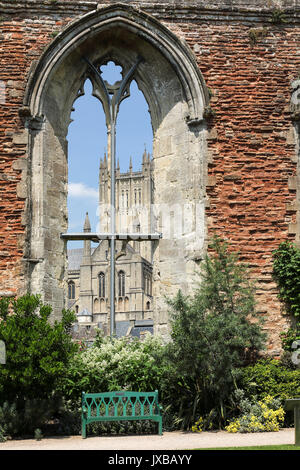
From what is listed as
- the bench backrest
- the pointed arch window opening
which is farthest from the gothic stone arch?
the bench backrest

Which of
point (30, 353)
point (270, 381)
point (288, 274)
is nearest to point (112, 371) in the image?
point (30, 353)

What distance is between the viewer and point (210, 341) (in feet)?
30.3

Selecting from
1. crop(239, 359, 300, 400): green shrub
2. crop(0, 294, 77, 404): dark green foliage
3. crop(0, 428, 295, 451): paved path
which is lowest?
crop(0, 428, 295, 451): paved path

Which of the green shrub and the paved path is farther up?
the green shrub

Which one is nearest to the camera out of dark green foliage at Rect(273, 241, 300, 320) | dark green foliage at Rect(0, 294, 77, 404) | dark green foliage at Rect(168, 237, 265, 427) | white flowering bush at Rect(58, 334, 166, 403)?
dark green foliage at Rect(0, 294, 77, 404)

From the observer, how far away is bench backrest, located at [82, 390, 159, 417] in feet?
28.4

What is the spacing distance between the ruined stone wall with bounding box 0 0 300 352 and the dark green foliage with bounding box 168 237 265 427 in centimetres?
84

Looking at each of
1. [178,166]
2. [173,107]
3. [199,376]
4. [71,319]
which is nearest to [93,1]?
[173,107]

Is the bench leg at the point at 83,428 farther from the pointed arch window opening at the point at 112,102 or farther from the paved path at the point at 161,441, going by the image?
the pointed arch window opening at the point at 112,102

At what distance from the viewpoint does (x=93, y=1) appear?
11039mm

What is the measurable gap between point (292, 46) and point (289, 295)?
386 centimetres

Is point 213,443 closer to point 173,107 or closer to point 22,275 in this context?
point 22,275

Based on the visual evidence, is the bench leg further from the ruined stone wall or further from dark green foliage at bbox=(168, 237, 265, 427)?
the ruined stone wall

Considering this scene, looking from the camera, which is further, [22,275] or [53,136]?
[53,136]
